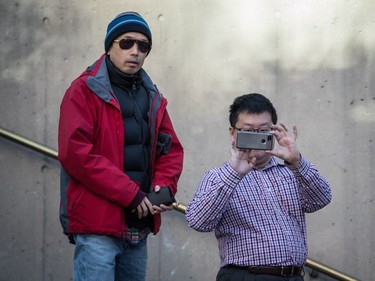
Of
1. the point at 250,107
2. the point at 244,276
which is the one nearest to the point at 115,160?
the point at 250,107

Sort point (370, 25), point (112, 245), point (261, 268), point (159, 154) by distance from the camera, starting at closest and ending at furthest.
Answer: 1. point (261, 268)
2. point (112, 245)
3. point (159, 154)
4. point (370, 25)

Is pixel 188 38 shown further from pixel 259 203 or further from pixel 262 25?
pixel 259 203

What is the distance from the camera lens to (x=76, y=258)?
11.4ft

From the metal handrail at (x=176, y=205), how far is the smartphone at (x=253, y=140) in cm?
183

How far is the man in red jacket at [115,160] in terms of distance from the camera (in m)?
3.36

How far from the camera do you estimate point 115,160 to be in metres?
3.45

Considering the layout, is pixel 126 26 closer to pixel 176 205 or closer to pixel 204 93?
pixel 204 93

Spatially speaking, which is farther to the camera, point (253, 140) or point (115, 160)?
point (115, 160)

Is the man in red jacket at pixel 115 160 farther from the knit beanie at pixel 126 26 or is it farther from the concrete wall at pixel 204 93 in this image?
the concrete wall at pixel 204 93

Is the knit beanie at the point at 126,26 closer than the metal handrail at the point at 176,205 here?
Yes

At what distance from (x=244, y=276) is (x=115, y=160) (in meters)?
0.83

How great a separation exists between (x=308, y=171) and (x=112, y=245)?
985 millimetres

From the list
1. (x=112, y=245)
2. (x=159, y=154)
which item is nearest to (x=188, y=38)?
(x=159, y=154)

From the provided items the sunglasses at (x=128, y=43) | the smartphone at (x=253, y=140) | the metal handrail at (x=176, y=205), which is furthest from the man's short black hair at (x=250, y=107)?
the metal handrail at (x=176, y=205)
